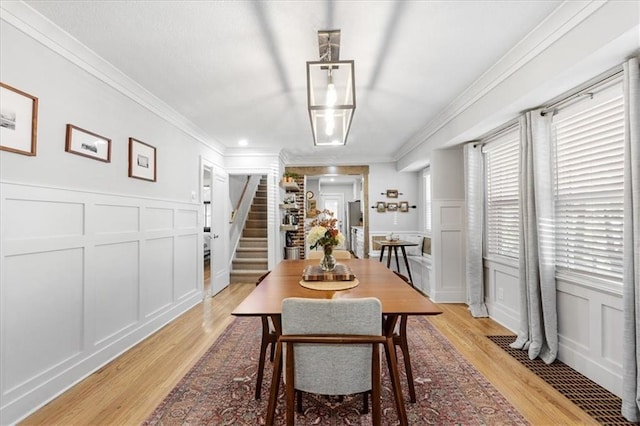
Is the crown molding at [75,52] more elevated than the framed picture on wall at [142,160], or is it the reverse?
the crown molding at [75,52]

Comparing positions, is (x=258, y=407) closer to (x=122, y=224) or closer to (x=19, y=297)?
(x=19, y=297)

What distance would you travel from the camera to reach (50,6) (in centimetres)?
178

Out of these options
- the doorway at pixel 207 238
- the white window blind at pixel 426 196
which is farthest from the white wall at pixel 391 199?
the doorway at pixel 207 238

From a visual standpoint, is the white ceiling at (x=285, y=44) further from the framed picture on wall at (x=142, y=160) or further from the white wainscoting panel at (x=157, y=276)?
the white wainscoting panel at (x=157, y=276)

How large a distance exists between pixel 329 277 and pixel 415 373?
1026mm

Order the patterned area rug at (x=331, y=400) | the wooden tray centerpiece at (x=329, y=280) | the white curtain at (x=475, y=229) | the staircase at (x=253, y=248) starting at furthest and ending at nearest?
the staircase at (x=253, y=248), the white curtain at (x=475, y=229), the wooden tray centerpiece at (x=329, y=280), the patterned area rug at (x=331, y=400)

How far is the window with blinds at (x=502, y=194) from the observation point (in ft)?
10.4

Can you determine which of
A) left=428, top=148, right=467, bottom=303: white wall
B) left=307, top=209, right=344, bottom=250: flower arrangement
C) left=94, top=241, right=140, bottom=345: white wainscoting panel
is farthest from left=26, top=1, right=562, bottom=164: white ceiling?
left=94, top=241, right=140, bottom=345: white wainscoting panel

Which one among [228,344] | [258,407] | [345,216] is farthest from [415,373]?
[345,216]

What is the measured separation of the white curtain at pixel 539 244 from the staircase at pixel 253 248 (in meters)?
4.17

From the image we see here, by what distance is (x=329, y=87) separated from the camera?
6.60 ft

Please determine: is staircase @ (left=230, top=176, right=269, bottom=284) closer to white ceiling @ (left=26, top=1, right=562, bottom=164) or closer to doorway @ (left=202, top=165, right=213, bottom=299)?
doorway @ (left=202, top=165, right=213, bottom=299)

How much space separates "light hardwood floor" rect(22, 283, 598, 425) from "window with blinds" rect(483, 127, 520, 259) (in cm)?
92

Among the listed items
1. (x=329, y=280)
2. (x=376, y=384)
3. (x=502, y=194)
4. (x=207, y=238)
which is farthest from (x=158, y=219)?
(x=207, y=238)
